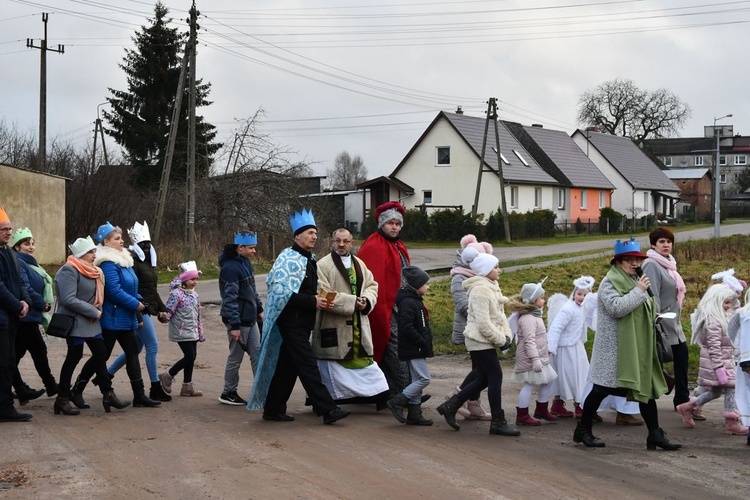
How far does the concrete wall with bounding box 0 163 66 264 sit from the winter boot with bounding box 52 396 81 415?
23.2 meters

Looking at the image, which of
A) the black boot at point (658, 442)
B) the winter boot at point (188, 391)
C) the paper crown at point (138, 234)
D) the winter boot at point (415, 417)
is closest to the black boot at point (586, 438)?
the black boot at point (658, 442)

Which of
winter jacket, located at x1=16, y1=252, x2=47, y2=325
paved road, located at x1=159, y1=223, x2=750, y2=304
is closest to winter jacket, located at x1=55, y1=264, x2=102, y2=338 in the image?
winter jacket, located at x1=16, y1=252, x2=47, y2=325

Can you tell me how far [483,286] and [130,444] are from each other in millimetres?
3430

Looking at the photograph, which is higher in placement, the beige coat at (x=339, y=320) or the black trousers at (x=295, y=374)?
the beige coat at (x=339, y=320)

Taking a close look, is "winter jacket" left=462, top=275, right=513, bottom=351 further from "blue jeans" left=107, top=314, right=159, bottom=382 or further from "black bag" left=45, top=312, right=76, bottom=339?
"black bag" left=45, top=312, right=76, bottom=339

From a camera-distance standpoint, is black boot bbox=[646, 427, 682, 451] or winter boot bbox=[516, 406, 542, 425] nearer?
black boot bbox=[646, 427, 682, 451]

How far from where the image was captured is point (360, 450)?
312 inches

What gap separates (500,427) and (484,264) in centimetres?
150

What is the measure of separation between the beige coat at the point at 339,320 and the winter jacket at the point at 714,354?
3234 mm

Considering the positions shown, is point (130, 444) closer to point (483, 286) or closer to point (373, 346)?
point (373, 346)

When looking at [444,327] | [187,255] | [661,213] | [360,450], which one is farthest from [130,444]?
[661,213]

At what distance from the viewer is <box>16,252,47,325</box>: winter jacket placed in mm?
10250

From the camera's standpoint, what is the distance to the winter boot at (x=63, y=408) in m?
9.70

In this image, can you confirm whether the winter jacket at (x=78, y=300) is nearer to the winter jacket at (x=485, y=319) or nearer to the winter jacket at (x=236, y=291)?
the winter jacket at (x=236, y=291)
